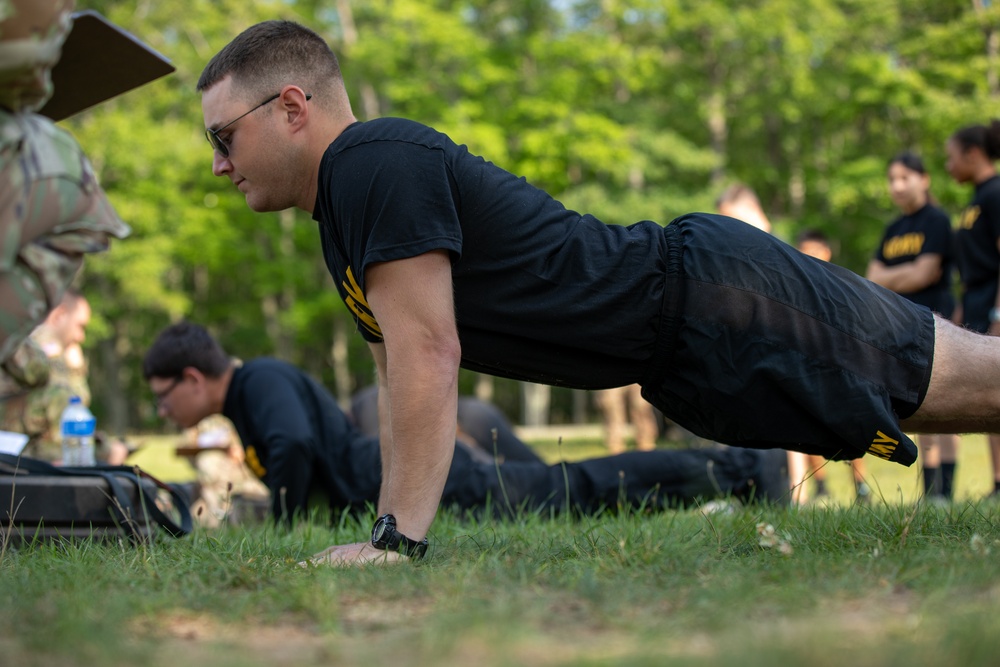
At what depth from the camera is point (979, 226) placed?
24.0 feet

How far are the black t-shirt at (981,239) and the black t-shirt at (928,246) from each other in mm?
391

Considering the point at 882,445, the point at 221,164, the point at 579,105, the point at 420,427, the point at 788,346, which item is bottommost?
the point at 882,445

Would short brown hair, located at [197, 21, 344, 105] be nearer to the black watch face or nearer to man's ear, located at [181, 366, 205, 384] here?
the black watch face

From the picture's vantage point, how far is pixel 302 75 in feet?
11.6

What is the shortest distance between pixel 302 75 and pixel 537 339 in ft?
4.01

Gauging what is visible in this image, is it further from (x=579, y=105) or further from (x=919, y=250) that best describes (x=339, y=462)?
(x=579, y=105)

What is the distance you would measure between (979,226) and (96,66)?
6.14 metres

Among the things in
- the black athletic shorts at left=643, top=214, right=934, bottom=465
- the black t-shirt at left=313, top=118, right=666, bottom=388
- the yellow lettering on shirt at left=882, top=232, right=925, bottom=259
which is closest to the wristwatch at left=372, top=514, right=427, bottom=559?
the black t-shirt at left=313, top=118, right=666, bottom=388

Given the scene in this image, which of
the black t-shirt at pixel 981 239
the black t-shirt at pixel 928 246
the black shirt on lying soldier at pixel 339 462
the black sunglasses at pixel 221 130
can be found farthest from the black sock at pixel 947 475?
the black sunglasses at pixel 221 130

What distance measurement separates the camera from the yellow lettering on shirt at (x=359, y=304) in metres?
3.52

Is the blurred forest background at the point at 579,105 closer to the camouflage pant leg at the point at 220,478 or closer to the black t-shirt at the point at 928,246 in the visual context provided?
the black t-shirt at the point at 928,246

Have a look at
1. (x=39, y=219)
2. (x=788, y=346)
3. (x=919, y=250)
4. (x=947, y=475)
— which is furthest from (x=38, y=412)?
(x=919, y=250)

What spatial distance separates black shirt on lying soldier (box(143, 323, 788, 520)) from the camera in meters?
5.62

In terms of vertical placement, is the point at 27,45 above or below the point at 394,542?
above
